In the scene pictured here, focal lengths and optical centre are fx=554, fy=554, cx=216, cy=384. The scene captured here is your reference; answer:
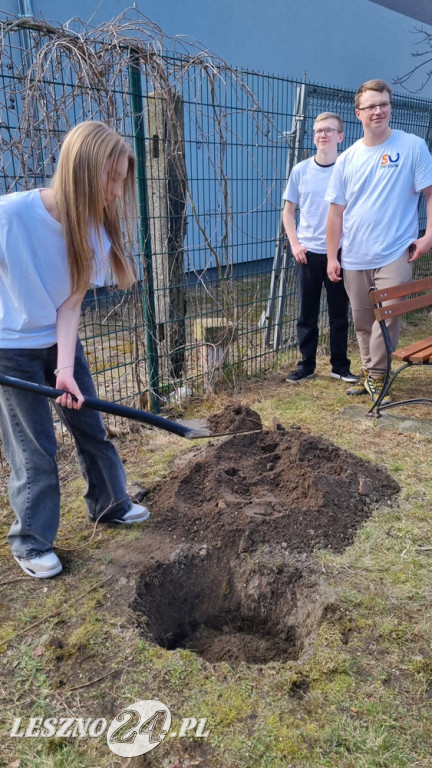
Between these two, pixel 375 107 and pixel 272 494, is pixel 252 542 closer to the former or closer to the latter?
pixel 272 494

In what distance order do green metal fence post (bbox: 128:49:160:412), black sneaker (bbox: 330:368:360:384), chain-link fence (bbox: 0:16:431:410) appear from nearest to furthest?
1. chain-link fence (bbox: 0:16:431:410)
2. green metal fence post (bbox: 128:49:160:412)
3. black sneaker (bbox: 330:368:360:384)

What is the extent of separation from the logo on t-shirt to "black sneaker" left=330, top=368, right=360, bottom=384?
1843 millimetres

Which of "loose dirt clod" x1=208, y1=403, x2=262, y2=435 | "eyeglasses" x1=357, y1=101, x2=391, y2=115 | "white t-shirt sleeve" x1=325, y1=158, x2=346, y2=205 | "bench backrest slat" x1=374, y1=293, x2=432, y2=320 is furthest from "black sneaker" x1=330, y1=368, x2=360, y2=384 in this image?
"eyeglasses" x1=357, y1=101, x2=391, y2=115

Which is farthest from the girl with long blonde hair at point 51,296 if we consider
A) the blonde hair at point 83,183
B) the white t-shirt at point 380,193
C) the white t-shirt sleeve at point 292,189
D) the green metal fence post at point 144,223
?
the white t-shirt sleeve at point 292,189

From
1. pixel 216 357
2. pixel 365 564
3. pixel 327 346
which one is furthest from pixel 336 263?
pixel 365 564

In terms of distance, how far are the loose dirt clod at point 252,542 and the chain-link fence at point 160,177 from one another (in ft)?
4.29

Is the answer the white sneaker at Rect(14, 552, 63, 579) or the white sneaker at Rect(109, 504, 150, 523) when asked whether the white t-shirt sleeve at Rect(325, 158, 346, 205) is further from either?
the white sneaker at Rect(14, 552, 63, 579)

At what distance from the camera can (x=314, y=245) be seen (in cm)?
475

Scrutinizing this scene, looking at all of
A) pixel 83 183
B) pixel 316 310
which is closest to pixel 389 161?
pixel 316 310

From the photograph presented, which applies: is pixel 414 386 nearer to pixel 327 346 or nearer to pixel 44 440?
pixel 327 346

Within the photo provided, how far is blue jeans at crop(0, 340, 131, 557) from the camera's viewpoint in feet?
7.69

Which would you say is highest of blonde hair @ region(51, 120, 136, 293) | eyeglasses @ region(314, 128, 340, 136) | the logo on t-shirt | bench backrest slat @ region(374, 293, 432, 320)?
eyeglasses @ region(314, 128, 340, 136)

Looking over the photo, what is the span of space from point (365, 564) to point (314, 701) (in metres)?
0.82

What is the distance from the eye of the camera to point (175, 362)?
15.4ft
